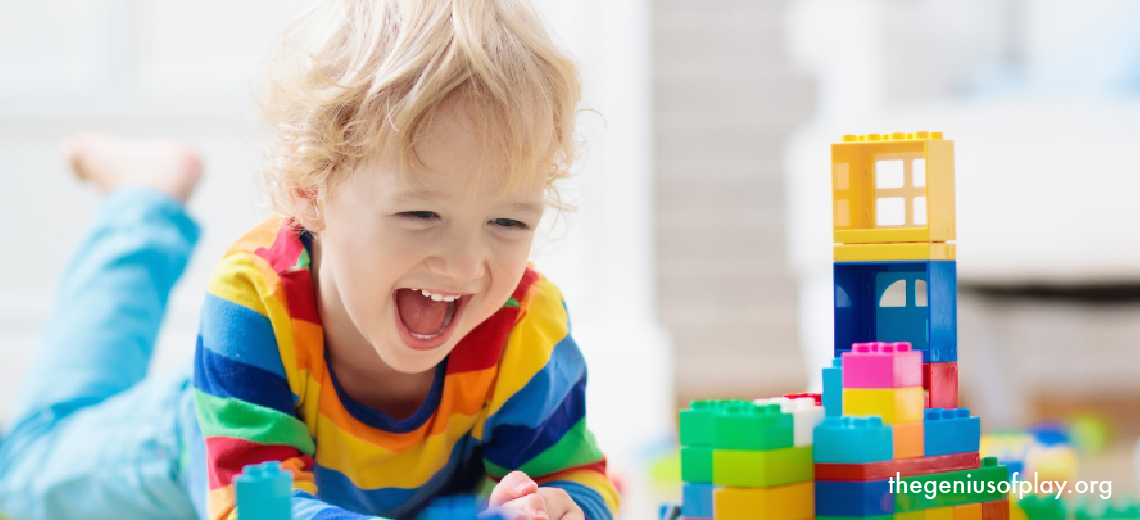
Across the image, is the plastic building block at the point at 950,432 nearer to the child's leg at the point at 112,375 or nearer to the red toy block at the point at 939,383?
the red toy block at the point at 939,383

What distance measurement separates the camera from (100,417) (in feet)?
3.24

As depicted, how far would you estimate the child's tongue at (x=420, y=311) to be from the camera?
66 cm

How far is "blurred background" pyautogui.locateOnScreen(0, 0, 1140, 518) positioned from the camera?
1.54 metres

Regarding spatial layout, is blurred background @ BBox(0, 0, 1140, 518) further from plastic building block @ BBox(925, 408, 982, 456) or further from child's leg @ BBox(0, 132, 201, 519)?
plastic building block @ BBox(925, 408, 982, 456)

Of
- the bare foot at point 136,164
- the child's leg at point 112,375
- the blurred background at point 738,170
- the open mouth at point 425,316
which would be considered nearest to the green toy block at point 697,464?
the open mouth at point 425,316

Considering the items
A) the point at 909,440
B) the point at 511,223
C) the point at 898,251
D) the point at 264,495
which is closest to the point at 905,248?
the point at 898,251

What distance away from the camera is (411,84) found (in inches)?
23.7

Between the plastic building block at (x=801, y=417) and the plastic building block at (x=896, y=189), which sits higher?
the plastic building block at (x=896, y=189)

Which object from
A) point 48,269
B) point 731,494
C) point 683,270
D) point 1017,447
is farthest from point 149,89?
point 731,494

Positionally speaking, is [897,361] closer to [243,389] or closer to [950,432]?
[950,432]

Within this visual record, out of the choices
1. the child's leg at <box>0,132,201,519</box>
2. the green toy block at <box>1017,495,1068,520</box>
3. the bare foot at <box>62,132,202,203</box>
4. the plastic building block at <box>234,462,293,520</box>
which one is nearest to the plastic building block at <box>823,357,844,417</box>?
the green toy block at <box>1017,495,1068,520</box>

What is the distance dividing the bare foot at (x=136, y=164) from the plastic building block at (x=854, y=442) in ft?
2.83


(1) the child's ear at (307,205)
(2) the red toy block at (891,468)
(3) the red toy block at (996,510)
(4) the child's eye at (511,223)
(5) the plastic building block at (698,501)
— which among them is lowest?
(3) the red toy block at (996,510)

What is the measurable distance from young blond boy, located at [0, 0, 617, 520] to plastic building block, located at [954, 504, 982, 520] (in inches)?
8.3
